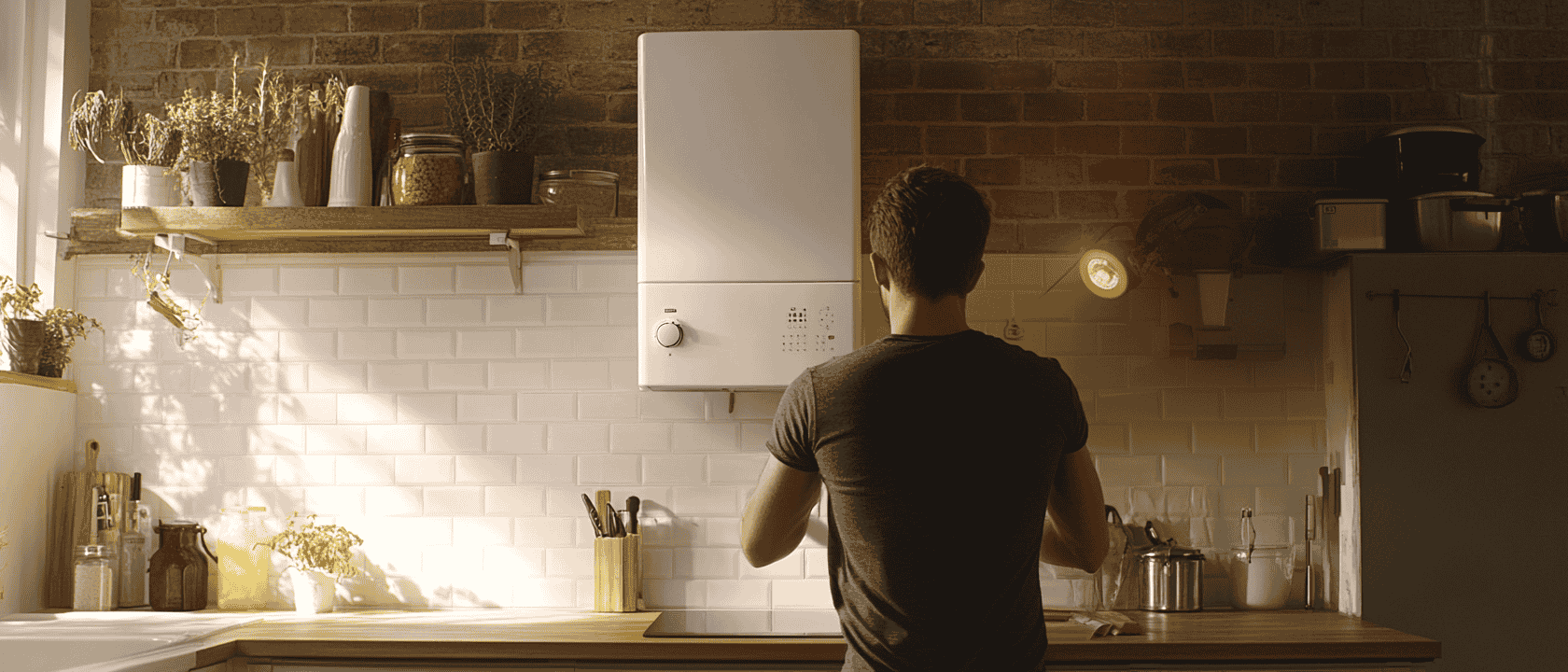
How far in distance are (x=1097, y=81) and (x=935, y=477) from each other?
1914mm

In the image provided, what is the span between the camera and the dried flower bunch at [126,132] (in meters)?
2.70

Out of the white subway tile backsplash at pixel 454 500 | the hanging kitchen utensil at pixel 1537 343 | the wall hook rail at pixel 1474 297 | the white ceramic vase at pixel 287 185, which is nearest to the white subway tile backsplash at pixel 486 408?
the white subway tile backsplash at pixel 454 500

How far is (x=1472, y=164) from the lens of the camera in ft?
8.70

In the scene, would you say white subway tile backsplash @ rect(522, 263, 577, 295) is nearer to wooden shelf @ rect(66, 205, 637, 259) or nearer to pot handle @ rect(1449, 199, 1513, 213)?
wooden shelf @ rect(66, 205, 637, 259)

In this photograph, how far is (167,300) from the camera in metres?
2.88

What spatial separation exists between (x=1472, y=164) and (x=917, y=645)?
7.08 ft

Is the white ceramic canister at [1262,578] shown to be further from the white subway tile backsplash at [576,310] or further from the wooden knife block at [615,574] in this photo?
the white subway tile backsplash at [576,310]

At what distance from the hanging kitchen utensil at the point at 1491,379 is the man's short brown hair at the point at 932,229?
1785 millimetres

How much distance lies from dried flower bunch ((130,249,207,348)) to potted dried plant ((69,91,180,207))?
0.61ft

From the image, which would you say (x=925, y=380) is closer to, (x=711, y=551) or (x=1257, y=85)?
(x=711, y=551)

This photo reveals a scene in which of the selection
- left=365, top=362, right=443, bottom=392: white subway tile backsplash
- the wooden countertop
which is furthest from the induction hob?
left=365, top=362, right=443, bottom=392: white subway tile backsplash

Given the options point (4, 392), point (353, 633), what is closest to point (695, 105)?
point (353, 633)

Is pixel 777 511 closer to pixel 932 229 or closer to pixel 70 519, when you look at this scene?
pixel 932 229

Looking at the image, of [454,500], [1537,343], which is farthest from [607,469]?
[1537,343]
